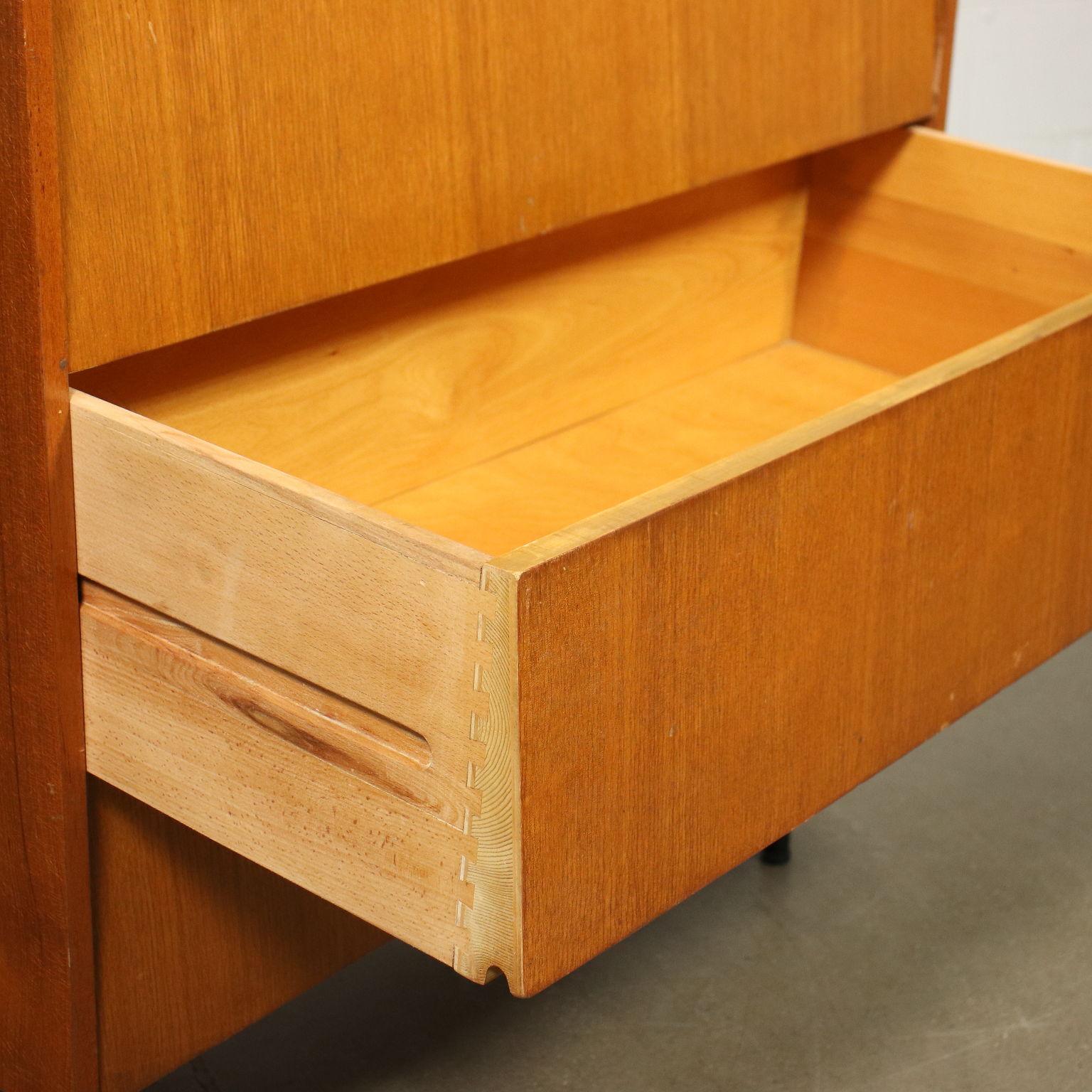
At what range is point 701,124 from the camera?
115 centimetres

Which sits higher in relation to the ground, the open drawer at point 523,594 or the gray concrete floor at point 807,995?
the open drawer at point 523,594

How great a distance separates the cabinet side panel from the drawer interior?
288 mm

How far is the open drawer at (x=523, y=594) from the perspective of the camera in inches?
26.5

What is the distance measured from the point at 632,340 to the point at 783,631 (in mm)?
539

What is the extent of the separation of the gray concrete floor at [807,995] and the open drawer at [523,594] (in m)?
0.42

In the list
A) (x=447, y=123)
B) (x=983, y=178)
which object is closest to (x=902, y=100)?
(x=983, y=178)

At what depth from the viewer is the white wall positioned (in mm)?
2283

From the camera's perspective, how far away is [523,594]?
0.63 metres

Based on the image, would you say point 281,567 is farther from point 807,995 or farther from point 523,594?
point 807,995

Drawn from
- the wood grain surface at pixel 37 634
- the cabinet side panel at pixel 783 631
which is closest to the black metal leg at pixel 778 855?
the cabinet side panel at pixel 783 631

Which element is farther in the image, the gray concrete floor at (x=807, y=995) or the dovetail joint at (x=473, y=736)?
the gray concrete floor at (x=807, y=995)

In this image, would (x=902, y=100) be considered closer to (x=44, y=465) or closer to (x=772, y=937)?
(x=772, y=937)

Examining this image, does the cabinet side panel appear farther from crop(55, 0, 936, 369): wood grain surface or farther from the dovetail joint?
crop(55, 0, 936, 369): wood grain surface

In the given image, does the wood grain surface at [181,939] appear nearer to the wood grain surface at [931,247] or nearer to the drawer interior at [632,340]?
the drawer interior at [632,340]
